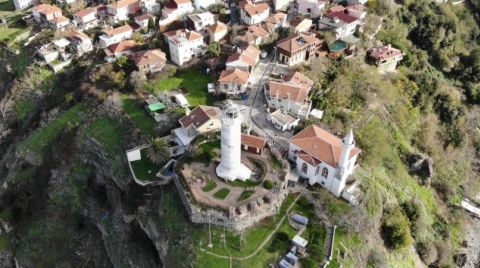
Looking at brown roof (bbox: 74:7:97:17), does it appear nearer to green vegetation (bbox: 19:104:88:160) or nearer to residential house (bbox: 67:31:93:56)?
residential house (bbox: 67:31:93:56)

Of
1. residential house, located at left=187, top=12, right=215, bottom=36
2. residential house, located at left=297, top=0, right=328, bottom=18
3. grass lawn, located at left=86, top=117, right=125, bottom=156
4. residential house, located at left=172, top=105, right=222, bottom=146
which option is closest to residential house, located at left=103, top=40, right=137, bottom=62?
residential house, located at left=187, top=12, right=215, bottom=36

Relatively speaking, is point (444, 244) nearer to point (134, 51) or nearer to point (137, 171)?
point (137, 171)

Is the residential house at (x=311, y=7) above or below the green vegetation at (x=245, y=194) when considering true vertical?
above

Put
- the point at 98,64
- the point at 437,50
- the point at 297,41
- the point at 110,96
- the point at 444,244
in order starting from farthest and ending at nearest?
the point at 437,50 < the point at 98,64 < the point at 297,41 < the point at 110,96 < the point at 444,244

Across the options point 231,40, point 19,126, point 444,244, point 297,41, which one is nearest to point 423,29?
point 297,41

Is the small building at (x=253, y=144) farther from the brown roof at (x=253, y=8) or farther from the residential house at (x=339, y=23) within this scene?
the brown roof at (x=253, y=8)

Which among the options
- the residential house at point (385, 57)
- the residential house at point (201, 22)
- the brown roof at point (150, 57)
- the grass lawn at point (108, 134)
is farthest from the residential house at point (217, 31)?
the residential house at point (385, 57)
